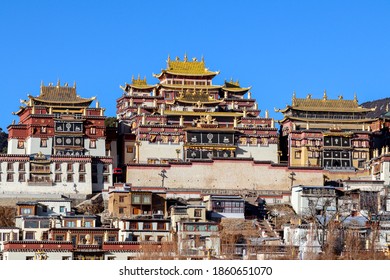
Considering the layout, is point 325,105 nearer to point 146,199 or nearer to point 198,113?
point 198,113

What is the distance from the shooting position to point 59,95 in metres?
104

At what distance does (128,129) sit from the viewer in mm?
104312

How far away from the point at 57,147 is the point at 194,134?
429 inches

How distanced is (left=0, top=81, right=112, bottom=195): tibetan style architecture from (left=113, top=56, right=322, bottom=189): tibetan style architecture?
122 inches

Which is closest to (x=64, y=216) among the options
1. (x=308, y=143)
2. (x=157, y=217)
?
(x=157, y=217)

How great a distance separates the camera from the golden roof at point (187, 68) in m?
113

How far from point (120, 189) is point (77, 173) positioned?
4769mm

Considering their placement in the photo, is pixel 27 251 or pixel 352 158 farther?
pixel 352 158

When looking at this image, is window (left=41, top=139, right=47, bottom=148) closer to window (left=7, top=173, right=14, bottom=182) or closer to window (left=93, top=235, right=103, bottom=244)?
window (left=7, top=173, right=14, bottom=182)

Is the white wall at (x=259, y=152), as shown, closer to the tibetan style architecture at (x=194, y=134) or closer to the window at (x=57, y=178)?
the tibetan style architecture at (x=194, y=134)
